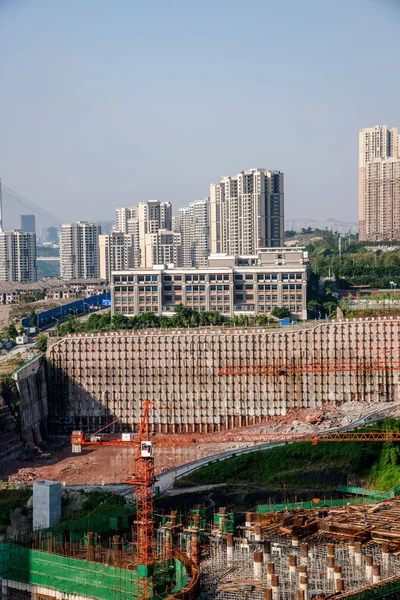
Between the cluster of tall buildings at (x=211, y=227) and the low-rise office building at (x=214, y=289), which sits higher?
the cluster of tall buildings at (x=211, y=227)

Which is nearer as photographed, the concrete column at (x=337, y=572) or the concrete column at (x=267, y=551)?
the concrete column at (x=337, y=572)

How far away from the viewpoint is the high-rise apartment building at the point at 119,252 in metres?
67.4

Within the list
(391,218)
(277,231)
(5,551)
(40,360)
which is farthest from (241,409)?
(391,218)

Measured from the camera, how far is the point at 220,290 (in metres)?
38.7

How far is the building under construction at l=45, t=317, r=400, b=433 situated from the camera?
27656 mm

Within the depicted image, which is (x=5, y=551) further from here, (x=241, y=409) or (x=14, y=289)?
(x=14, y=289)

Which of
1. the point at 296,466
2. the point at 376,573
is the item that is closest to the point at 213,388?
the point at 296,466

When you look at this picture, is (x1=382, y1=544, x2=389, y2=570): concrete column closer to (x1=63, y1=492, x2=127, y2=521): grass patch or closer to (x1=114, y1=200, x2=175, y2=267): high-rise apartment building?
(x1=63, y1=492, x2=127, y2=521): grass patch

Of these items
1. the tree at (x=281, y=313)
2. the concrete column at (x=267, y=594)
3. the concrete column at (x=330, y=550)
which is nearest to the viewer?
the concrete column at (x=267, y=594)

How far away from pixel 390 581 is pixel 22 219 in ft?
406

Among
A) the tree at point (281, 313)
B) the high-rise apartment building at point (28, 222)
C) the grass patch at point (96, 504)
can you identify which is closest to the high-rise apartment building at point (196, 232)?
the tree at point (281, 313)

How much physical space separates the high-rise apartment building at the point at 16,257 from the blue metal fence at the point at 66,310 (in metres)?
23.0

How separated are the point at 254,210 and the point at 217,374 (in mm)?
28702

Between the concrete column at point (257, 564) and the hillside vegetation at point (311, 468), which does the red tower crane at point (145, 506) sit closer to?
the concrete column at point (257, 564)
